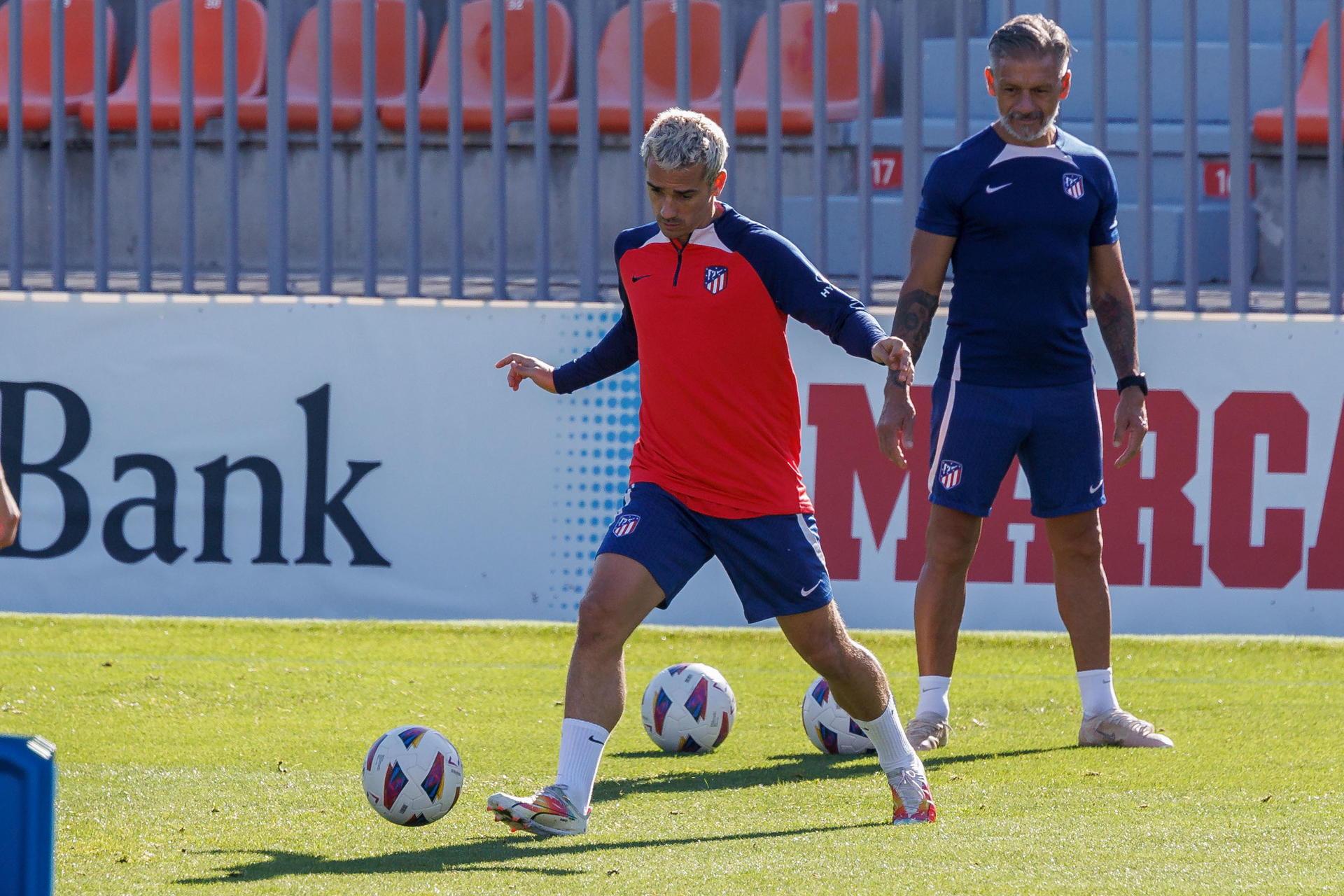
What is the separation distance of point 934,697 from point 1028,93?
1744 millimetres

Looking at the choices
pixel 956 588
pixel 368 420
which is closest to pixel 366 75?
pixel 368 420

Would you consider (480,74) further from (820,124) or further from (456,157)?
(820,124)

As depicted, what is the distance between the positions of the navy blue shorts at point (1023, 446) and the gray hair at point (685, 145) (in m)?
1.45

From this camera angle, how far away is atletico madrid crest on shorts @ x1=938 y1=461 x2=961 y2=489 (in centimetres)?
530

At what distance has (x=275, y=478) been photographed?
7.66 metres

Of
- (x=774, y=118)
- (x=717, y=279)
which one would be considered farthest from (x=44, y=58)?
(x=717, y=279)

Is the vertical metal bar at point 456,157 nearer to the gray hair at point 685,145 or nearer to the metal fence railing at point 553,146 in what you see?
the metal fence railing at point 553,146

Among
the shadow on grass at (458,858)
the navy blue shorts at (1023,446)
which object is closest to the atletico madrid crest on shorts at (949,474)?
the navy blue shorts at (1023,446)

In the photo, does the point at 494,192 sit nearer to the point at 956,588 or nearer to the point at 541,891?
the point at 956,588

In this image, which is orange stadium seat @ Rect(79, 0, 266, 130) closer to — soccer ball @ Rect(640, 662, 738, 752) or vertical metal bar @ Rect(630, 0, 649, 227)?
vertical metal bar @ Rect(630, 0, 649, 227)

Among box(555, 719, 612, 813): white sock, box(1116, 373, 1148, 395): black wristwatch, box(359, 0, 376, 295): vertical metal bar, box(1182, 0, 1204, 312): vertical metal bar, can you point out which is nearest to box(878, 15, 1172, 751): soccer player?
box(1116, 373, 1148, 395): black wristwatch

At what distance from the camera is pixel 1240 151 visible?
7.74 m

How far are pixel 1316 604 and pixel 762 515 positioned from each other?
3973mm

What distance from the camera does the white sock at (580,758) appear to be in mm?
4172
